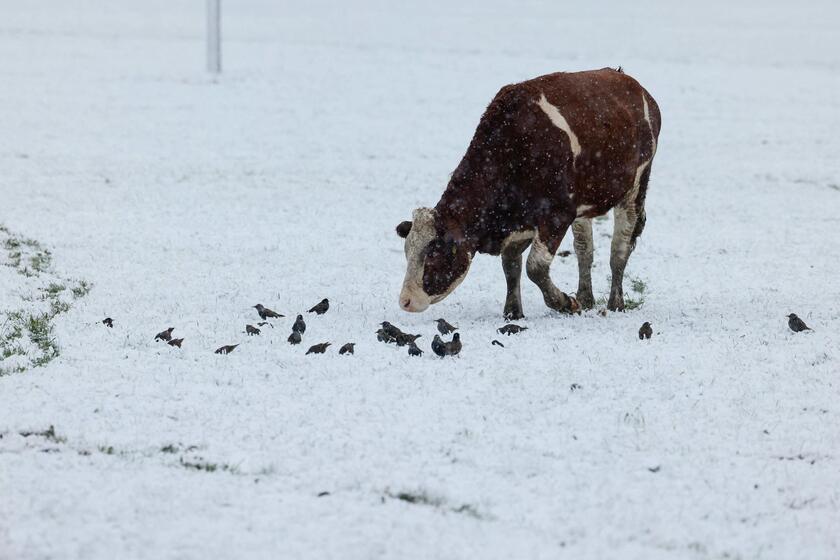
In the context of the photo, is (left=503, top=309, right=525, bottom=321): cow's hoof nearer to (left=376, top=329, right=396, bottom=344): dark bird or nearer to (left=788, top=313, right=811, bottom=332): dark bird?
(left=376, top=329, right=396, bottom=344): dark bird

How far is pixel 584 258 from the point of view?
37.8 ft

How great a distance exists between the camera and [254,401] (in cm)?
817

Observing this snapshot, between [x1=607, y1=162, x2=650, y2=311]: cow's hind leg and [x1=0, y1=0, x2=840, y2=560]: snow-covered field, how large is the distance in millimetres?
324

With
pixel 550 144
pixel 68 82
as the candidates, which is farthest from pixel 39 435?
pixel 68 82

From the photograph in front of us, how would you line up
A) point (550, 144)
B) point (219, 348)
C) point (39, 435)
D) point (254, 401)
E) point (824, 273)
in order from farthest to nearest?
point (824, 273)
point (550, 144)
point (219, 348)
point (254, 401)
point (39, 435)

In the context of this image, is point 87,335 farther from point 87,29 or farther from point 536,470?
point 87,29

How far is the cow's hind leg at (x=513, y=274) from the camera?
10.6 meters

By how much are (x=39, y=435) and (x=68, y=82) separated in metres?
23.5

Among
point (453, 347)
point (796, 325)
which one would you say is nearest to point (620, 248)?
point (796, 325)

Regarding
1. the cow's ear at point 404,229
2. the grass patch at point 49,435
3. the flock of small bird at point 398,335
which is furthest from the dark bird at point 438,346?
the grass patch at point 49,435

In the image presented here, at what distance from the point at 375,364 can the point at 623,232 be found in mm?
3926

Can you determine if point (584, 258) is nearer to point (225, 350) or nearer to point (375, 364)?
point (375, 364)

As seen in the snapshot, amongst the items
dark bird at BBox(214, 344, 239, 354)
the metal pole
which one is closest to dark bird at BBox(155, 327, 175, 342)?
dark bird at BBox(214, 344, 239, 354)

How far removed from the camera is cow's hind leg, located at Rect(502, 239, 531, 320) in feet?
34.9
